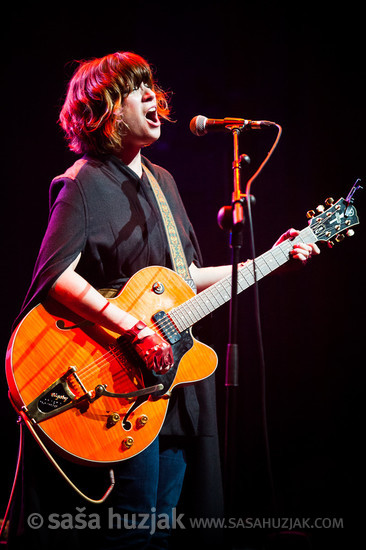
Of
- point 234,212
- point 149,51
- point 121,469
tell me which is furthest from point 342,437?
point 149,51

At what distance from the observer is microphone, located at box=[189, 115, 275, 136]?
1854 millimetres

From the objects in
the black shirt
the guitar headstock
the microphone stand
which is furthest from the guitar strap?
the guitar headstock

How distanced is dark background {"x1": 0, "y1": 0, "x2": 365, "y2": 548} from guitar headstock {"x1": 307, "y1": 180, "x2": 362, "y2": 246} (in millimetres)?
921

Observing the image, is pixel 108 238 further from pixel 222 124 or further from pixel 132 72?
pixel 132 72

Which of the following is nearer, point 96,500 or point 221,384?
point 96,500

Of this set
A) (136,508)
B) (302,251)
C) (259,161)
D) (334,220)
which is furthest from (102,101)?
(136,508)

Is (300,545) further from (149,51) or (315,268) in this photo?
(149,51)

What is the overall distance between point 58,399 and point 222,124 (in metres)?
1.28

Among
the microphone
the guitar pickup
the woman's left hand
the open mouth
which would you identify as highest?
the open mouth

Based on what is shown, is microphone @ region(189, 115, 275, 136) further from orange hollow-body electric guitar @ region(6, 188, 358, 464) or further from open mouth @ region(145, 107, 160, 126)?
orange hollow-body electric guitar @ region(6, 188, 358, 464)

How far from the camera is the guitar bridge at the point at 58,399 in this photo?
175 cm

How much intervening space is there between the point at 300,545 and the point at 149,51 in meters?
3.27

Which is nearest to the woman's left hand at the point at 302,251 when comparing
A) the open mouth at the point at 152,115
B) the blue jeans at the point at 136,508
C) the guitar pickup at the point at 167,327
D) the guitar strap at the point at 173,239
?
the guitar strap at the point at 173,239

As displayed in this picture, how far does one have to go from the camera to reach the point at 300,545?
6.04 feet
